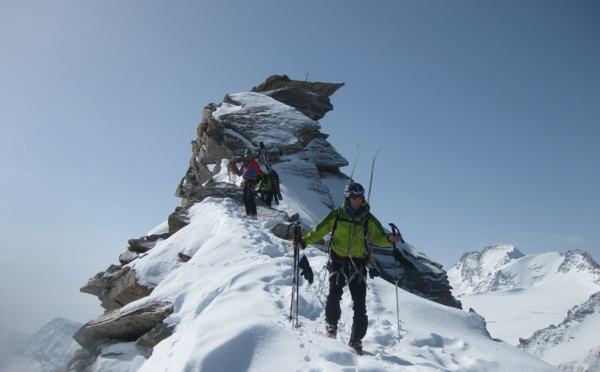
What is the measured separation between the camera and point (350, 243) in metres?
6.50

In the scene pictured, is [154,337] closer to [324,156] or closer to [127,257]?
[127,257]

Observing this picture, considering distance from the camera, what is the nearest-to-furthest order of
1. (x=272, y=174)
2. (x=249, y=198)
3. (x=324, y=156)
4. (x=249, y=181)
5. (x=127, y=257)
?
(x=249, y=198), (x=249, y=181), (x=127, y=257), (x=272, y=174), (x=324, y=156)

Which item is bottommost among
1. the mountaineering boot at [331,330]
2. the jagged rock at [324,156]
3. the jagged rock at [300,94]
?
the mountaineering boot at [331,330]

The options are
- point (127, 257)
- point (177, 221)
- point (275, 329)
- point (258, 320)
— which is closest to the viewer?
point (275, 329)

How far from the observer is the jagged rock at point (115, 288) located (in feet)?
39.5

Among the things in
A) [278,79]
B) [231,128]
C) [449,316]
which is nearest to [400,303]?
[449,316]

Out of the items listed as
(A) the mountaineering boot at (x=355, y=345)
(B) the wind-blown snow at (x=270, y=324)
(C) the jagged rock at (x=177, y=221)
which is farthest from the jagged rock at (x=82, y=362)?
(C) the jagged rock at (x=177, y=221)

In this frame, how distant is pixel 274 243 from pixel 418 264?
14.9 metres

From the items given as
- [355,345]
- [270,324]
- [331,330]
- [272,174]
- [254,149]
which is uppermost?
[254,149]

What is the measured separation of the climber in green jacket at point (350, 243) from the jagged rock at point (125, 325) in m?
3.78

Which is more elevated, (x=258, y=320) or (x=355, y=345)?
(x=258, y=320)

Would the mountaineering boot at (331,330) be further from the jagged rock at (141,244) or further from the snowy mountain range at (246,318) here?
the jagged rock at (141,244)

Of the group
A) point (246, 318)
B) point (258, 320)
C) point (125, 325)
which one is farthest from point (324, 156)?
point (258, 320)

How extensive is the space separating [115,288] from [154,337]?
7.08 metres
